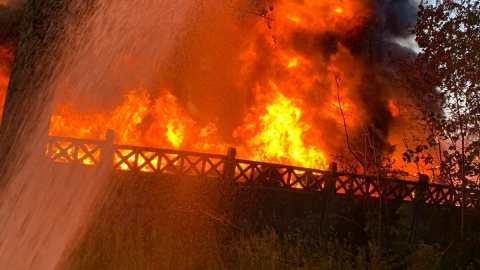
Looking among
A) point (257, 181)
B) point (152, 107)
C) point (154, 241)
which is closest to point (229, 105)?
point (152, 107)

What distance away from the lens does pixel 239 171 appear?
1538 centimetres

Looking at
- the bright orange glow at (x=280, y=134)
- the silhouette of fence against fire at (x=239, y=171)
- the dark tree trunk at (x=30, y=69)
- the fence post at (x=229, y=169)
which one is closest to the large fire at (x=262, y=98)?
the bright orange glow at (x=280, y=134)

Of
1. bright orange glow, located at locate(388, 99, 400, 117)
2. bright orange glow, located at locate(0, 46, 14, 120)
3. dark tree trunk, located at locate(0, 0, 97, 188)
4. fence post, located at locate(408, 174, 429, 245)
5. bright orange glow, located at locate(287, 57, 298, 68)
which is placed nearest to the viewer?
dark tree trunk, located at locate(0, 0, 97, 188)

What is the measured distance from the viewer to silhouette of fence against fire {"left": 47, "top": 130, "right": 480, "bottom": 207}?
44.6 feet

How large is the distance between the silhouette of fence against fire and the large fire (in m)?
6.90

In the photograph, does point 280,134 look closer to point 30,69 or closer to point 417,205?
point 417,205

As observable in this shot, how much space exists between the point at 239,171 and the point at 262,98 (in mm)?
9820

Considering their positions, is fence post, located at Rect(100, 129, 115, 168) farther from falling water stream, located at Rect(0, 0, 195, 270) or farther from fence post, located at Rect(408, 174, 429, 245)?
fence post, located at Rect(408, 174, 429, 245)

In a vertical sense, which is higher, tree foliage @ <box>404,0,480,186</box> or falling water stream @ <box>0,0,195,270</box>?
tree foliage @ <box>404,0,480,186</box>

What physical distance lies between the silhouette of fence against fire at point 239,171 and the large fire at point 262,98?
6.90 meters

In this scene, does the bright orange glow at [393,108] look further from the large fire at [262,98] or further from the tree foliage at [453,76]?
the tree foliage at [453,76]

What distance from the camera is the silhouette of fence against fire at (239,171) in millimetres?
13602

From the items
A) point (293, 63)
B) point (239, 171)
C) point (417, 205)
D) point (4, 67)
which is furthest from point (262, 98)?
point (4, 67)

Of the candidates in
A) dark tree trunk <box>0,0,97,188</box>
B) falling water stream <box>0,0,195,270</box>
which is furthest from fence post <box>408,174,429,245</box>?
dark tree trunk <box>0,0,97,188</box>
